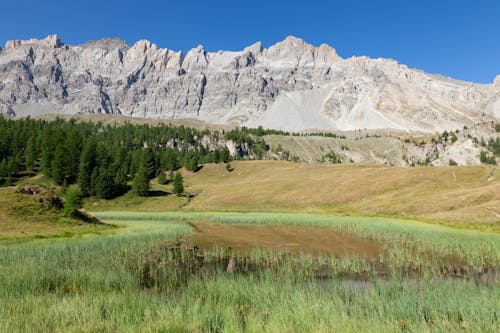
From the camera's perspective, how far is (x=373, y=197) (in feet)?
299

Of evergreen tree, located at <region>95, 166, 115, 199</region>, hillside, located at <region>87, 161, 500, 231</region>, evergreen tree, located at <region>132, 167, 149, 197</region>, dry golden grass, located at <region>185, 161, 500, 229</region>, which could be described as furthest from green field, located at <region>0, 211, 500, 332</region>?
evergreen tree, located at <region>132, 167, 149, 197</region>

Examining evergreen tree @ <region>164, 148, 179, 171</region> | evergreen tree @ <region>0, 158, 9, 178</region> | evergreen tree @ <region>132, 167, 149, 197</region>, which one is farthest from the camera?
evergreen tree @ <region>164, 148, 179, 171</region>

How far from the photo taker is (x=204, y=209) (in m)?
102

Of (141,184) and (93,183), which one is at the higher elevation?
(93,183)

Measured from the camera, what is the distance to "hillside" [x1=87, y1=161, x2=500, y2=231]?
65.9m

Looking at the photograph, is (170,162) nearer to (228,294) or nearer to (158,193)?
(158,193)

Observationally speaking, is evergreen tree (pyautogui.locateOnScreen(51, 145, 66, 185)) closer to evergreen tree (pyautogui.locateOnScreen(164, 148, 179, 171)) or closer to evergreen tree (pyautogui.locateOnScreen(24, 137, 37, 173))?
evergreen tree (pyautogui.locateOnScreen(24, 137, 37, 173))

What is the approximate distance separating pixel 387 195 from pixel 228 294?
82.2 m

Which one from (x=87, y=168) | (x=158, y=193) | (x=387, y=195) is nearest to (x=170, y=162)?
(x=158, y=193)

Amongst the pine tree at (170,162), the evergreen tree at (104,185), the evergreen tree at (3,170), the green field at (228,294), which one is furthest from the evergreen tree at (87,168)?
the green field at (228,294)

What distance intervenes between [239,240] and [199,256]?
445 inches

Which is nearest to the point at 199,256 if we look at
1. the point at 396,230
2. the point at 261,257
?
the point at 261,257

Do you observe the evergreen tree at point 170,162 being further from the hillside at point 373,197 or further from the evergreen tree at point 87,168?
the evergreen tree at point 87,168

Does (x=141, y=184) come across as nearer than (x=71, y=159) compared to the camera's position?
Yes
